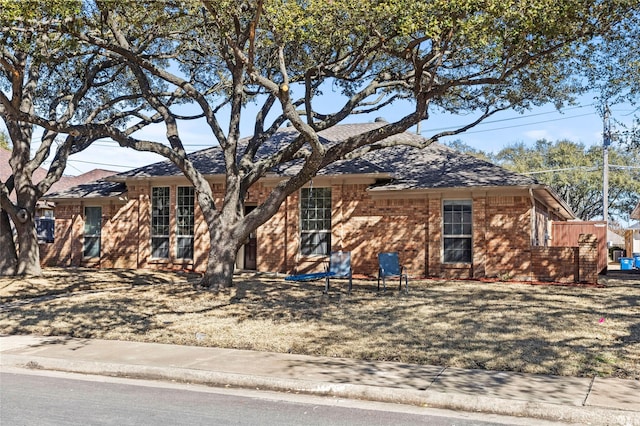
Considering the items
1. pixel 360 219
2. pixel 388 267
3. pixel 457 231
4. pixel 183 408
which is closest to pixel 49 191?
pixel 360 219

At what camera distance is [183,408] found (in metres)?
6.30

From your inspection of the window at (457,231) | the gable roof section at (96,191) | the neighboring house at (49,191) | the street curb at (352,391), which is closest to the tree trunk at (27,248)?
the gable roof section at (96,191)

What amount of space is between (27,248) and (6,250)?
591mm

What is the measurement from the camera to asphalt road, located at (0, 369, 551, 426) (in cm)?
584

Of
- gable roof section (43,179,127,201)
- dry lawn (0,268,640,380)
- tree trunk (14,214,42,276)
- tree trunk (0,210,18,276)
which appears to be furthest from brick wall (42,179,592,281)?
tree trunk (0,210,18,276)

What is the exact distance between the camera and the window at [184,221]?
70.0 feet

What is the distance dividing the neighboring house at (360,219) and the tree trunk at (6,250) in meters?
4.39

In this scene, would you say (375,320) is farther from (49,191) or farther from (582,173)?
(582,173)

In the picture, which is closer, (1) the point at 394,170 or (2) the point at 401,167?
(1) the point at 394,170

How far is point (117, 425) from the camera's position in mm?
5629

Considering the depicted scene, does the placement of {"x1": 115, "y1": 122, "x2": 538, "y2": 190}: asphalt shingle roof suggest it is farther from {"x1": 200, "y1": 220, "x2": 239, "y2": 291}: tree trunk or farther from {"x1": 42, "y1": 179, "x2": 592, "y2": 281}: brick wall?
{"x1": 200, "y1": 220, "x2": 239, "y2": 291}: tree trunk

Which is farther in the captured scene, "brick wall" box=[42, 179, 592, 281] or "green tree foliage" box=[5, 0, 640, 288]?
"brick wall" box=[42, 179, 592, 281]

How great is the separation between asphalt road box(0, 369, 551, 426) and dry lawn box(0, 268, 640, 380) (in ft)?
6.42

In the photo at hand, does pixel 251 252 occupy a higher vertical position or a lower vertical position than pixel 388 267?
higher
